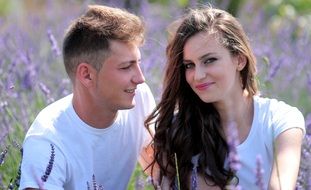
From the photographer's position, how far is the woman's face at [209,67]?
3.41 m

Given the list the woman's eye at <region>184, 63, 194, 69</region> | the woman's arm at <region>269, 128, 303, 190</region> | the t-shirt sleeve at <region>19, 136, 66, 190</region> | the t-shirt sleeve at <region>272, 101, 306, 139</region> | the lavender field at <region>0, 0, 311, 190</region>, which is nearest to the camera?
the woman's arm at <region>269, 128, 303, 190</region>

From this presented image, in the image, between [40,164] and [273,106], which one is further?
[273,106]

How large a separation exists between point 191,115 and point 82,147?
0.53 meters

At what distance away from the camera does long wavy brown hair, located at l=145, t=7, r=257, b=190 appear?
3.58 meters

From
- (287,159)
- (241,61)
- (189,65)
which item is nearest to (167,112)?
(189,65)

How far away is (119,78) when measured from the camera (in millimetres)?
3465

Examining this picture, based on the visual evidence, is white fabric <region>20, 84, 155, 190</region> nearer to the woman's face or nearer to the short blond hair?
the short blond hair

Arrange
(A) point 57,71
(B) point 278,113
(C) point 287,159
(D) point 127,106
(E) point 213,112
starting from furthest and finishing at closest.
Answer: (A) point 57,71 → (E) point 213,112 → (B) point 278,113 → (D) point 127,106 → (C) point 287,159

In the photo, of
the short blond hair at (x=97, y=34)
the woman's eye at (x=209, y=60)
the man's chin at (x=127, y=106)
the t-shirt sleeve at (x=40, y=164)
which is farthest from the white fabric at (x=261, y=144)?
the t-shirt sleeve at (x=40, y=164)

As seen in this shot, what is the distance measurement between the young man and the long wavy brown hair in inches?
5.3

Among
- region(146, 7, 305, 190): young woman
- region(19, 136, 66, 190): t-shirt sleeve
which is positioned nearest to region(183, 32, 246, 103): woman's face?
region(146, 7, 305, 190): young woman

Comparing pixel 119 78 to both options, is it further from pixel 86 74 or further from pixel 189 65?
pixel 189 65

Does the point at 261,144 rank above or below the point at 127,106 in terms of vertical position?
below

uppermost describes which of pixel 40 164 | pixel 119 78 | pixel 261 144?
pixel 119 78
